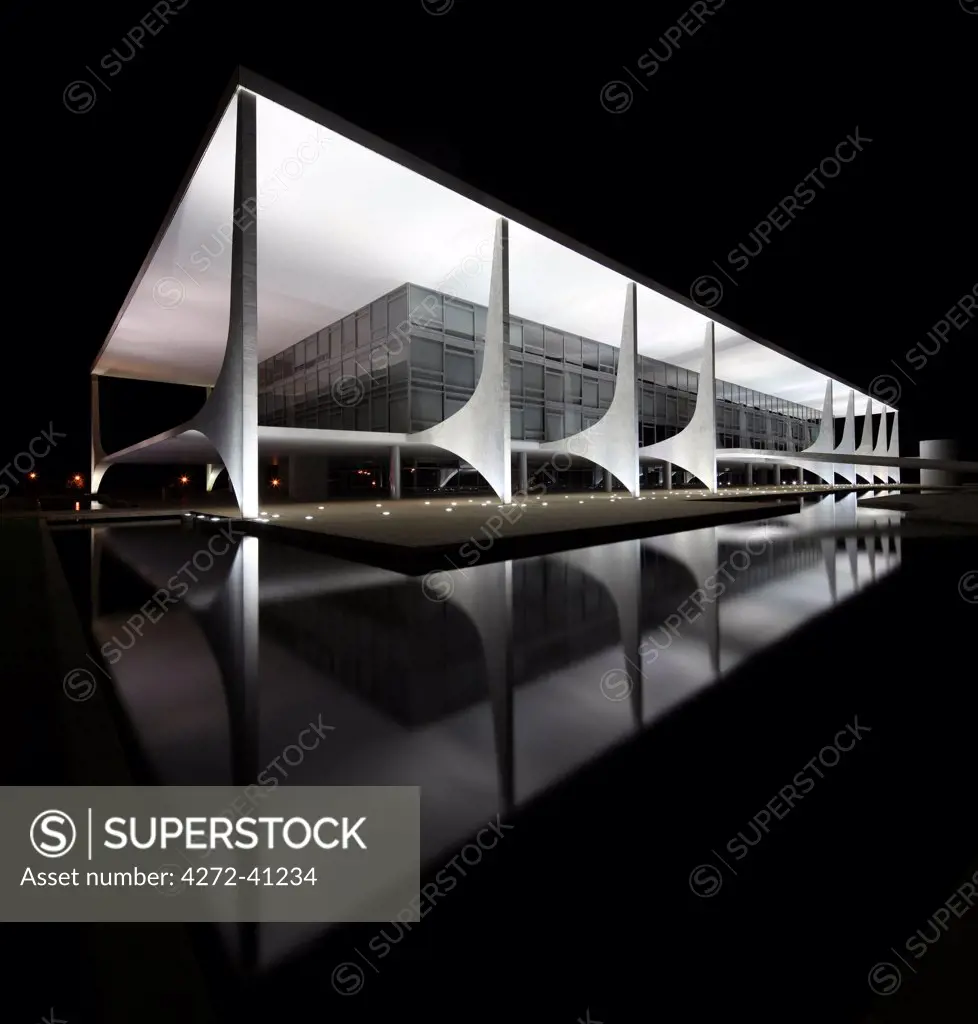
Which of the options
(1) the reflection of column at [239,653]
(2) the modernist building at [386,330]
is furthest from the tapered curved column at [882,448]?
(1) the reflection of column at [239,653]

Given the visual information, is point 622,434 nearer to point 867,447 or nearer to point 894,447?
point 867,447

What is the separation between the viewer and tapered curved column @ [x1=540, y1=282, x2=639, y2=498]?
63.3ft

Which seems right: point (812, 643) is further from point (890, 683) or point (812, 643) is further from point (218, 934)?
point (218, 934)

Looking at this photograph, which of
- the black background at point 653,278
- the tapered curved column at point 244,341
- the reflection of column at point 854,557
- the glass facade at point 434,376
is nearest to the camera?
the black background at point 653,278

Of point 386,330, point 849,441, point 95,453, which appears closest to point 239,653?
point 386,330

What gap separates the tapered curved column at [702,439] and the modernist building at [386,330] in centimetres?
9

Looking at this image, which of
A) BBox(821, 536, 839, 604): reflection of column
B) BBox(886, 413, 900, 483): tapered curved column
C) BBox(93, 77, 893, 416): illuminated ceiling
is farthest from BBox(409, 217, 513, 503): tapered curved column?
BBox(886, 413, 900, 483): tapered curved column

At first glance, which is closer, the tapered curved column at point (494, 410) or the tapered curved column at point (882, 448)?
the tapered curved column at point (494, 410)

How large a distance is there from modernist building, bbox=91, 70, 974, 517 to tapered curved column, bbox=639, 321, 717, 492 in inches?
3.5

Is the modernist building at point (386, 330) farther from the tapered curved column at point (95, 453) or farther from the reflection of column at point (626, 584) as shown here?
the reflection of column at point (626, 584)

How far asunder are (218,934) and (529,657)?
2062 millimetres

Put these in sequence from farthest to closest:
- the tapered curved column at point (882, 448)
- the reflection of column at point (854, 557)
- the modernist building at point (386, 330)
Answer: the tapered curved column at point (882, 448) → the modernist building at point (386, 330) → the reflection of column at point (854, 557)

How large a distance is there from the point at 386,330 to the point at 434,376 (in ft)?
7.59

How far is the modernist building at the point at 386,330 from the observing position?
10812 mm
